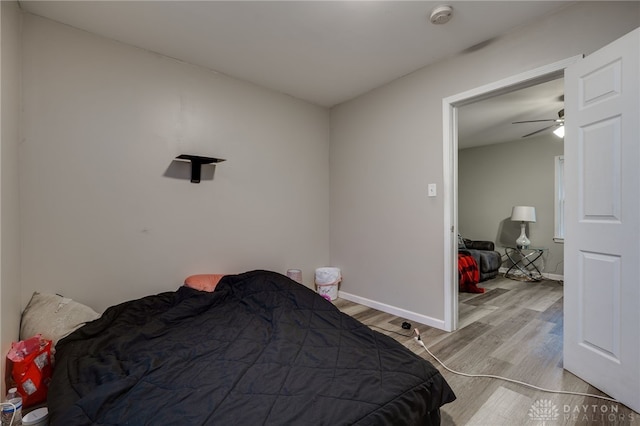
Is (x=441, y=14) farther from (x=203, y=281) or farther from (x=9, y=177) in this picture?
(x=9, y=177)

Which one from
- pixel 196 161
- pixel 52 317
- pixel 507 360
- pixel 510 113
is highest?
pixel 510 113

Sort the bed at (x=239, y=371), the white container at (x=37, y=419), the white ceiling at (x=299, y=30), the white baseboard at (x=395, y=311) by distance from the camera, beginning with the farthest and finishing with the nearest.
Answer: the white baseboard at (x=395, y=311) < the white ceiling at (x=299, y=30) < the white container at (x=37, y=419) < the bed at (x=239, y=371)

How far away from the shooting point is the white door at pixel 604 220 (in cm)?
155

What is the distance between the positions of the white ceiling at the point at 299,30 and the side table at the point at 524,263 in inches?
159

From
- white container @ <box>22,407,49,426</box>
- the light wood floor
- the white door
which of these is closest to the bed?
white container @ <box>22,407,49,426</box>

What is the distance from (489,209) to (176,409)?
605 cm

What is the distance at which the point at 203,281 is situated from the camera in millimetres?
2480

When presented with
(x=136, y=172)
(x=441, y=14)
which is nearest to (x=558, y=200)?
(x=441, y=14)

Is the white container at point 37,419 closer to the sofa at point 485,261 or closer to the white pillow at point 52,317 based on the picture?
the white pillow at point 52,317

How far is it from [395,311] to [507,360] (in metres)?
1.10

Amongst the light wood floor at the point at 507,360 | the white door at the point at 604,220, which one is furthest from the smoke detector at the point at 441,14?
the light wood floor at the point at 507,360

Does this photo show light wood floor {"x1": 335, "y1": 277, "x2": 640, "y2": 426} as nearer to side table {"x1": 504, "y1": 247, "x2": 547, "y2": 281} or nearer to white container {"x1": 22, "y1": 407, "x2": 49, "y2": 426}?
side table {"x1": 504, "y1": 247, "x2": 547, "y2": 281}

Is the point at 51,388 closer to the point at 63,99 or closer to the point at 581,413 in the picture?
the point at 63,99

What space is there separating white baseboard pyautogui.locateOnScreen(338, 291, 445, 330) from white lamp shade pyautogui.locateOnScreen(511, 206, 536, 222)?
10.8 feet
